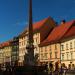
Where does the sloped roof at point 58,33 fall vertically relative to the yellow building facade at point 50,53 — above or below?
above

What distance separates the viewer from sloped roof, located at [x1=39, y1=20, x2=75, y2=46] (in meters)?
70.1

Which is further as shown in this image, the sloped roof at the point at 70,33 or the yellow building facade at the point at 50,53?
the yellow building facade at the point at 50,53

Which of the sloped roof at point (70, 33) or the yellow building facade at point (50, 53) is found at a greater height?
the sloped roof at point (70, 33)

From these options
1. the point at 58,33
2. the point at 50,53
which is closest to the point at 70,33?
the point at 58,33

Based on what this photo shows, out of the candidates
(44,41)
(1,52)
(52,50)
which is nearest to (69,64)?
(52,50)

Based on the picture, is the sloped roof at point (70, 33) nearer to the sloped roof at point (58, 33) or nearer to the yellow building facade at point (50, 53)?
the sloped roof at point (58, 33)

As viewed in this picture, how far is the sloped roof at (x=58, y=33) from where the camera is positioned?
7006 cm

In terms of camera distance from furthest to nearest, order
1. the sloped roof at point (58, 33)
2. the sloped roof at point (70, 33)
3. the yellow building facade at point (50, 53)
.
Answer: the sloped roof at point (58, 33)
the yellow building facade at point (50, 53)
the sloped roof at point (70, 33)

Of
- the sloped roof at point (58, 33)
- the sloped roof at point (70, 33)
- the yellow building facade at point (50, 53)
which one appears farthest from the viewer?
the sloped roof at point (58, 33)

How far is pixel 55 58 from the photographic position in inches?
2729

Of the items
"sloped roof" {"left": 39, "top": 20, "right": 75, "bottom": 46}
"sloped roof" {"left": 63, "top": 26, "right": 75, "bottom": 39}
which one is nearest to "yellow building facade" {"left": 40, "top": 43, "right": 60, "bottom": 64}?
"sloped roof" {"left": 39, "top": 20, "right": 75, "bottom": 46}

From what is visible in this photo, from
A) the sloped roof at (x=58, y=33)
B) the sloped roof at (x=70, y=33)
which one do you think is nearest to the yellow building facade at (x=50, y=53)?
the sloped roof at (x=58, y=33)

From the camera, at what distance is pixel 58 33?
73.4 m

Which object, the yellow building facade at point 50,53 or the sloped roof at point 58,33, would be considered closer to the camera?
the yellow building facade at point 50,53
